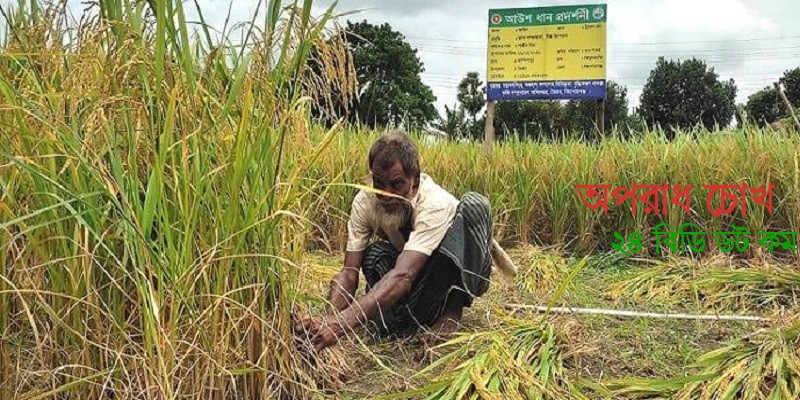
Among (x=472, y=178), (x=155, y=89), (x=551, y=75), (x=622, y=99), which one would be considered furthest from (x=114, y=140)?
(x=622, y=99)

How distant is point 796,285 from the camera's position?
3.31 m

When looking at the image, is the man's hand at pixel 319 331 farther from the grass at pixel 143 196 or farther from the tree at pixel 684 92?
the tree at pixel 684 92

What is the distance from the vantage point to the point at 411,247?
88.1 inches

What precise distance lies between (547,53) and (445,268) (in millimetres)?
4103

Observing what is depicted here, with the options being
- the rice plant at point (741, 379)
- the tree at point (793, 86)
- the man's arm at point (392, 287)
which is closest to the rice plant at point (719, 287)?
the rice plant at point (741, 379)

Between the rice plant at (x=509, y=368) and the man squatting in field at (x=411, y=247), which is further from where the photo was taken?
the man squatting in field at (x=411, y=247)

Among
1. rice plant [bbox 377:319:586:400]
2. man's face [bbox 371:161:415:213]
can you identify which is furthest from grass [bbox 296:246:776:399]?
man's face [bbox 371:161:415:213]

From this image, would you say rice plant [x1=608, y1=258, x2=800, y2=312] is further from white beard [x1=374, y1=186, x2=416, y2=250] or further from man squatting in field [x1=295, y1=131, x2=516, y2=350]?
white beard [x1=374, y1=186, x2=416, y2=250]

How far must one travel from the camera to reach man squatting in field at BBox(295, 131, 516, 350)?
2.23 m

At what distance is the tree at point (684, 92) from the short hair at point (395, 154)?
3411 cm

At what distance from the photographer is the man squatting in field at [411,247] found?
223 cm

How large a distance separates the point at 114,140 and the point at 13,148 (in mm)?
219

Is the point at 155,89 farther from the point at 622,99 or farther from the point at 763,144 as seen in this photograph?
the point at 622,99

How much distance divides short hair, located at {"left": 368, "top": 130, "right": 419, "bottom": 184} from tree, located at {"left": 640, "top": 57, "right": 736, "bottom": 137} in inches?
1343
